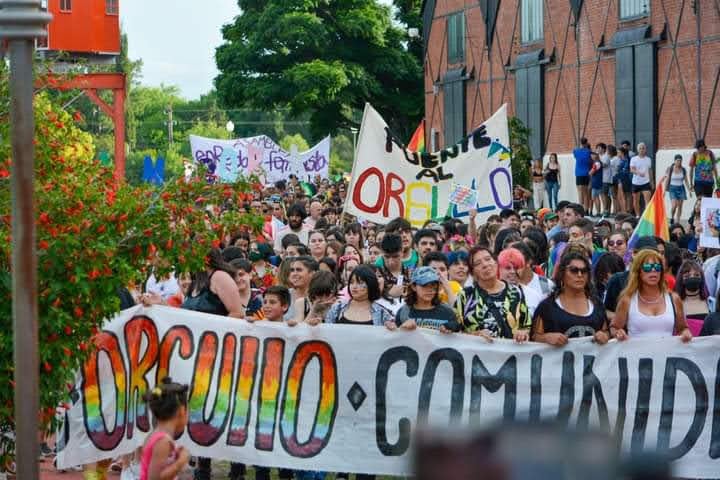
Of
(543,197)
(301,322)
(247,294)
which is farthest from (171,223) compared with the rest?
(543,197)

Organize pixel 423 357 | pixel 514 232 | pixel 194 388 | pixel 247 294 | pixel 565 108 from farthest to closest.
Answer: pixel 565 108, pixel 514 232, pixel 247 294, pixel 194 388, pixel 423 357

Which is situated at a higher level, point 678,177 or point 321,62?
point 321,62

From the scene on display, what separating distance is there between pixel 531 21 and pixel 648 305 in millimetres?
34331

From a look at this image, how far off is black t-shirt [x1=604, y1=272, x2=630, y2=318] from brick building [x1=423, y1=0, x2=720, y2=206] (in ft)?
68.9

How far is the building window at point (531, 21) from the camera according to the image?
40844 millimetres

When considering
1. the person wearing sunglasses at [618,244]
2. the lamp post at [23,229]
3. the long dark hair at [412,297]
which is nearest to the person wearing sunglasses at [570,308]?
the long dark hair at [412,297]

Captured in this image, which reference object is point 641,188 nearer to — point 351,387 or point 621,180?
point 621,180

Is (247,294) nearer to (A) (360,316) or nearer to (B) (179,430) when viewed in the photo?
(A) (360,316)

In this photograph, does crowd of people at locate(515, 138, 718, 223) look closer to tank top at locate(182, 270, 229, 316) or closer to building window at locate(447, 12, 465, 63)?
building window at locate(447, 12, 465, 63)

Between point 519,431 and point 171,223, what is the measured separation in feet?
22.9

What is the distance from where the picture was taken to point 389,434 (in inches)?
337

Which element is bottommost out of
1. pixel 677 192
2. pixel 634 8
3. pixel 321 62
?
pixel 677 192

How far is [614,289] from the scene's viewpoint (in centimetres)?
947

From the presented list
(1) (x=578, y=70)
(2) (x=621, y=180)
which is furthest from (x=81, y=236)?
(1) (x=578, y=70)
